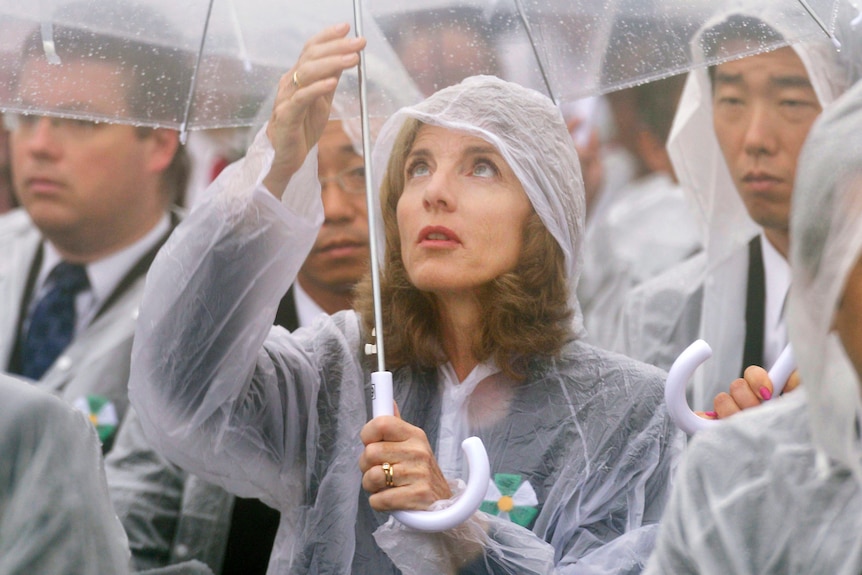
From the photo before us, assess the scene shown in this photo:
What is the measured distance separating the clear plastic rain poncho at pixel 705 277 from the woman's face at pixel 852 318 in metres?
2.00

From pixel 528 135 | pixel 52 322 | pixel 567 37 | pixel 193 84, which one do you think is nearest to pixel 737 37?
pixel 567 37

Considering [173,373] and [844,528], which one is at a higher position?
[173,373]

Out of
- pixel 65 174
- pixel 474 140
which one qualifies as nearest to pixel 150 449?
pixel 65 174

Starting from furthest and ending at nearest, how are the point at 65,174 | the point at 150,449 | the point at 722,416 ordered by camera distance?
the point at 65,174 < the point at 150,449 < the point at 722,416

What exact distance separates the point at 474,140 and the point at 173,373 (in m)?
0.74

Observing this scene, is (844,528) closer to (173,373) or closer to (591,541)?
(591,541)

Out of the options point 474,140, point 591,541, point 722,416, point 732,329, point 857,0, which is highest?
point 857,0

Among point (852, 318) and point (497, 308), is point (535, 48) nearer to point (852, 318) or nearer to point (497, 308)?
point (497, 308)

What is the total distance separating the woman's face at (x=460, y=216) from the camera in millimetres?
2561

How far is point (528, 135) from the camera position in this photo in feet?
8.57

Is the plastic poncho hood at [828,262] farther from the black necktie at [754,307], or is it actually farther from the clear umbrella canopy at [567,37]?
the black necktie at [754,307]

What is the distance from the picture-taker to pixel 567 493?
7.97 feet

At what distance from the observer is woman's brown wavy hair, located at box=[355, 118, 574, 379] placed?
102 inches

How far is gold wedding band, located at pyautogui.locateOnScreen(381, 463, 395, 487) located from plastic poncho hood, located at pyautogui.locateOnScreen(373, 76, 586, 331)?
669 mm
